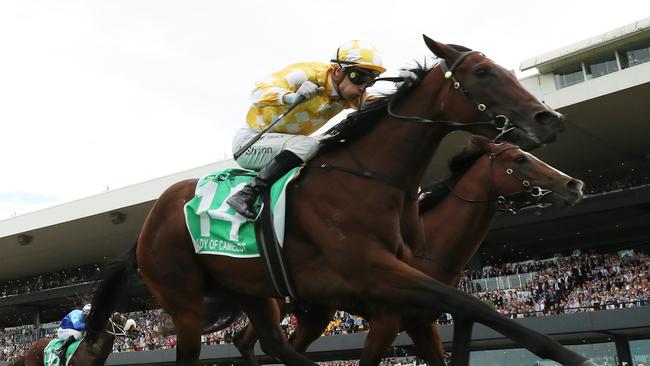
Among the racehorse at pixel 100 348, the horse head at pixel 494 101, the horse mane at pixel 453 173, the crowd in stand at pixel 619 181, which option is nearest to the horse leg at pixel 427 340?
the horse mane at pixel 453 173

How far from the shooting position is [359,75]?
3.71 metres

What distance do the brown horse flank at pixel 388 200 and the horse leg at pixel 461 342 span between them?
58 cm

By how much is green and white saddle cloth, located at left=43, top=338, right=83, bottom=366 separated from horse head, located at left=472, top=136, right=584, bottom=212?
Result: 538 centimetres

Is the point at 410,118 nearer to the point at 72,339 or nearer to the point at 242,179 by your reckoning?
the point at 242,179

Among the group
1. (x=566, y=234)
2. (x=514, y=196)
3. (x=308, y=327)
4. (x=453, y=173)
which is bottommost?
(x=566, y=234)

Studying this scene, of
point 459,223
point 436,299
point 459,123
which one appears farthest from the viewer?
point 459,223

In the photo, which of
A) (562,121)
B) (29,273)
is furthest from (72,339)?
(29,273)

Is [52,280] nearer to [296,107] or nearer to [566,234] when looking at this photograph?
[566,234]

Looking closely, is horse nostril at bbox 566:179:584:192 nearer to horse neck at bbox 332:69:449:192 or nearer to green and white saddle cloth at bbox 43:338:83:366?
horse neck at bbox 332:69:449:192

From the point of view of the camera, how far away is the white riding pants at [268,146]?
12.0 ft

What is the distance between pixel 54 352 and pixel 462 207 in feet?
18.9

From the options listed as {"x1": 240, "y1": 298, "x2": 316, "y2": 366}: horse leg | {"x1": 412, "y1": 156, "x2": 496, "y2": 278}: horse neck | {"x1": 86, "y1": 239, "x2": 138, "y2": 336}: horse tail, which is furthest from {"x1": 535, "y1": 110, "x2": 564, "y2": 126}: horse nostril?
{"x1": 86, "y1": 239, "x2": 138, "y2": 336}: horse tail

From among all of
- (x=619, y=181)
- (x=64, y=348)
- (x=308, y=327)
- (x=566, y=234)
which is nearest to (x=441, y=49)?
(x=308, y=327)

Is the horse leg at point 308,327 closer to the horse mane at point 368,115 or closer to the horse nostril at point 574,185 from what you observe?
the horse mane at point 368,115
